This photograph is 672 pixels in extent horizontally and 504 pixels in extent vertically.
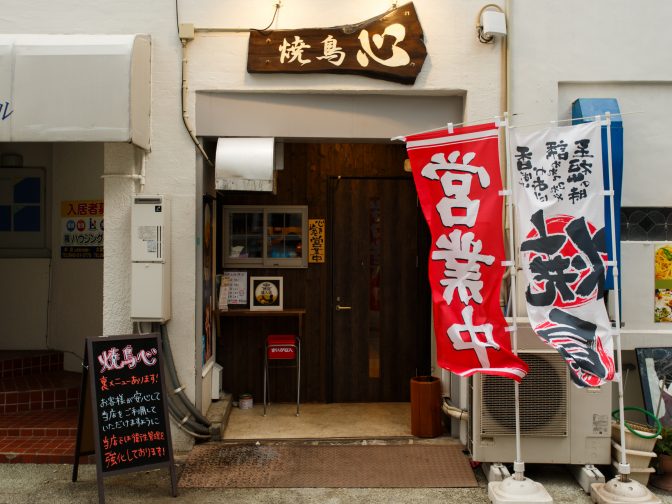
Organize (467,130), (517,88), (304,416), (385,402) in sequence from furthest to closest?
1. (385,402)
2. (304,416)
3. (517,88)
4. (467,130)

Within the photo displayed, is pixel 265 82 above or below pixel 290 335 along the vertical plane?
above

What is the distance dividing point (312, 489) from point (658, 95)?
16.9 ft

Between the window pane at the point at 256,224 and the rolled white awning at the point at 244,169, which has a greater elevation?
the rolled white awning at the point at 244,169

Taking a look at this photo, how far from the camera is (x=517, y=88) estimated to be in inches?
256

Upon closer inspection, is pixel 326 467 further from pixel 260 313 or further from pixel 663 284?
pixel 663 284

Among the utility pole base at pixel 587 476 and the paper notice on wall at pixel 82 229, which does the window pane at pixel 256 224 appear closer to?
the paper notice on wall at pixel 82 229

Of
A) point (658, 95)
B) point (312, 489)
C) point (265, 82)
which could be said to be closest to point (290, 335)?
point (312, 489)

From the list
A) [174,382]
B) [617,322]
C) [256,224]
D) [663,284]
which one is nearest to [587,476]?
[617,322]

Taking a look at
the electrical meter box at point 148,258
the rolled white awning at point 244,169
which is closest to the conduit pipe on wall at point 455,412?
the rolled white awning at point 244,169

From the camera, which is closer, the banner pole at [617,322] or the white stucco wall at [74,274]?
the banner pole at [617,322]

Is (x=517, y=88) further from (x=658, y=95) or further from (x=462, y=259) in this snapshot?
(x=462, y=259)

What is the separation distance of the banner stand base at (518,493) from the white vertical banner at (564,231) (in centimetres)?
119

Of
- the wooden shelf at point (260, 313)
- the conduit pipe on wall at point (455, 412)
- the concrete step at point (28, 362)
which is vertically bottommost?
the conduit pipe on wall at point (455, 412)

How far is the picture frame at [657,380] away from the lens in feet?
20.5
